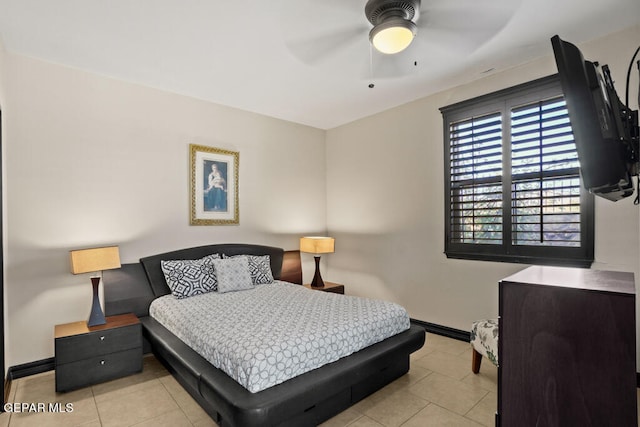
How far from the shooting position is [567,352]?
1.07m

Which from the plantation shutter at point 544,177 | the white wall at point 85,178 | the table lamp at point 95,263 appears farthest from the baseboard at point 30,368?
the plantation shutter at point 544,177

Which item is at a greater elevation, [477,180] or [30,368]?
[477,180]

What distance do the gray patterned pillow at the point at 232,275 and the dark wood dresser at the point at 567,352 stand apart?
112 inches

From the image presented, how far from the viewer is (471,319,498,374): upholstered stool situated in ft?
8.41

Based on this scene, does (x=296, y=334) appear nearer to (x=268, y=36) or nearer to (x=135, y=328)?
(x=135, y=328)

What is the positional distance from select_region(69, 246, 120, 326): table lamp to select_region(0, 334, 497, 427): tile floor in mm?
575

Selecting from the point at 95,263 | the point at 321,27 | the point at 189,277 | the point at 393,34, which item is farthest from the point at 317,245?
the point at 393,34

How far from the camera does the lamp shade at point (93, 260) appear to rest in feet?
9.31

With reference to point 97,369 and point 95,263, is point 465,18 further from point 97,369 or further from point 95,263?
point 97,369

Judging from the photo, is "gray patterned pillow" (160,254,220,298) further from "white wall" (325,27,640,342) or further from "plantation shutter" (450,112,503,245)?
"plantation shutter" (450,112,503,245)

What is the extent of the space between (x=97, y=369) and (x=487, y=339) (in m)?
3.22

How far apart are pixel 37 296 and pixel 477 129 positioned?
4.64 m

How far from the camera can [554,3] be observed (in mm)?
2307

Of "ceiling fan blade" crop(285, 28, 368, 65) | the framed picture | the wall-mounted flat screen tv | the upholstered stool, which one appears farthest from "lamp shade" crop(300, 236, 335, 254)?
the wall-mounted flat screen tv
